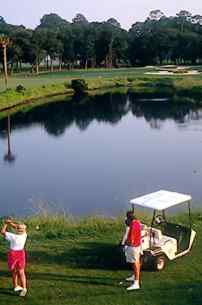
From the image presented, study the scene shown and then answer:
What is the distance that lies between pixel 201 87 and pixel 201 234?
219 ft

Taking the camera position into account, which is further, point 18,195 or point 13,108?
point 13,108

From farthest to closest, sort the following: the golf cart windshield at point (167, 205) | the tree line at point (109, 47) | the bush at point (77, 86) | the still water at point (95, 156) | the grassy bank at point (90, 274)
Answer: the tree line at point (109, 47), the bush at point (77, 86), the still water at point (95, 156), the golf cart windshield at point (167, 205), the grassy bank at point (90, 274)

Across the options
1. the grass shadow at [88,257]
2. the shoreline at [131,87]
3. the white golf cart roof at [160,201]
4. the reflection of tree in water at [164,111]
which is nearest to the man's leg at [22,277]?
the grass shadow at [88,257]

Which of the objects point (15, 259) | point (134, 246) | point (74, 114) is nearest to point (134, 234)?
point (134, 246)

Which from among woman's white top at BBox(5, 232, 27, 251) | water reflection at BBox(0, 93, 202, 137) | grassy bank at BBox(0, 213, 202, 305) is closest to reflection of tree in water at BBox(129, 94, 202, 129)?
water reflection at BBox(0, 93, 202, 137)

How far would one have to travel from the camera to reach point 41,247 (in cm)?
1420

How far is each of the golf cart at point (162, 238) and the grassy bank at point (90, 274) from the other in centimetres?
22

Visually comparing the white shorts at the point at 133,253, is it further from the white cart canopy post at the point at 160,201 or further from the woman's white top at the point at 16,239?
the woman's white top at the point at 16,239

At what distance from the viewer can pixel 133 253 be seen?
1161 cm

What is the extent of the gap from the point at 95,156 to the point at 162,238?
70.0ft

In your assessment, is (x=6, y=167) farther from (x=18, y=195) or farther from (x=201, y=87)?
(x=201, y=87)

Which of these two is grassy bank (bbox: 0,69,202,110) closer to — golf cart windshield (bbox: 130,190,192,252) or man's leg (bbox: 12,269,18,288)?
golf cart windshield (bbox: 130,190,192,252)

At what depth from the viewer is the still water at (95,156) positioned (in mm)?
24047

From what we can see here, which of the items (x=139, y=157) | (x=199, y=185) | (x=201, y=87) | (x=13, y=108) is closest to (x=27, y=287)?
(x=199, y=185)
